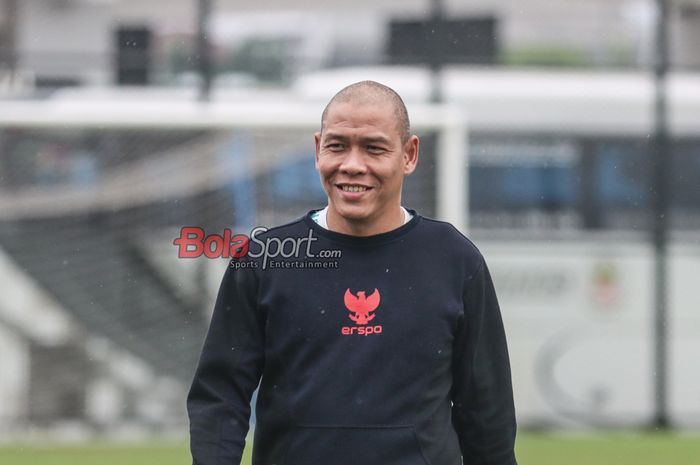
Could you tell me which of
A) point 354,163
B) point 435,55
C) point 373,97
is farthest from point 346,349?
point 435,55

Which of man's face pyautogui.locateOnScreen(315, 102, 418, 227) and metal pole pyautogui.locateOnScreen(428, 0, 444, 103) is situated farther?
metal pole pyautogui.locateOnScreen(428, 0, 444, 103)

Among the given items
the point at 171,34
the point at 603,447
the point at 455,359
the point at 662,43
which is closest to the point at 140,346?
the point at 171,34

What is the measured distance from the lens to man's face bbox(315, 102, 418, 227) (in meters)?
2.66

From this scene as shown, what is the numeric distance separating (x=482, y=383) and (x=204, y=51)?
5.32 meters

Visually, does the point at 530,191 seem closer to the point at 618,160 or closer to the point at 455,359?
the point at 618,160

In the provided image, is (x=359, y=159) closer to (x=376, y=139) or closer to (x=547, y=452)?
(x=376, y=139)

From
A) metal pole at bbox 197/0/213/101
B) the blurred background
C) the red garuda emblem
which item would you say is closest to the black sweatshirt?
the red garuda emblem

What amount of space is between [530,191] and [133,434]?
3612 millimetres

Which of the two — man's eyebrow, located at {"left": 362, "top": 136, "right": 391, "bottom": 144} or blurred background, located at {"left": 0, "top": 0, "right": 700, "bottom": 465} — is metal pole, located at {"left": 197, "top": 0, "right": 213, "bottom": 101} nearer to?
blurred background, located at {"left": 0, "top": 0, "right": 700, "bottom": 465}

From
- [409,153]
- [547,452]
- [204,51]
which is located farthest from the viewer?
[547,452]

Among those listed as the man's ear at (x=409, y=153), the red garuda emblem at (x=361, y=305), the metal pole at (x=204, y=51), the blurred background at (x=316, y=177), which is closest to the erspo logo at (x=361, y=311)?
the red garuda emblem at (x=361, y=305)

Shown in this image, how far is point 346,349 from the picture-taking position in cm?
266

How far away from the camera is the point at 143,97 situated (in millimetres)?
7703

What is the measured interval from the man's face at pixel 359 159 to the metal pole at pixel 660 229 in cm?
668
